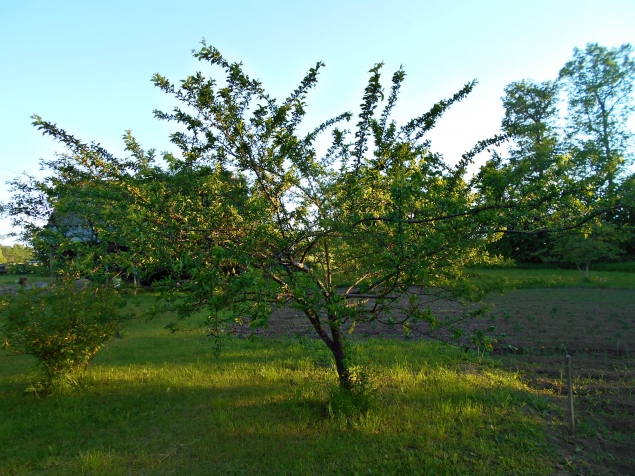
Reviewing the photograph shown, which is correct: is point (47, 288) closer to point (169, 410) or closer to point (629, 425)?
point (169, 410)

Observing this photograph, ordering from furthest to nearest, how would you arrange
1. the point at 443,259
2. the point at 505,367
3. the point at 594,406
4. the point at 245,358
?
the point at 245,358, the point at 505,367, the point at 594,406, the point at 443,259

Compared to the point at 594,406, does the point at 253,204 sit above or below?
above

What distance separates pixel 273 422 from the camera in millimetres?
4508

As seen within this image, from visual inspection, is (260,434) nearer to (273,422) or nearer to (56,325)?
(273,422)

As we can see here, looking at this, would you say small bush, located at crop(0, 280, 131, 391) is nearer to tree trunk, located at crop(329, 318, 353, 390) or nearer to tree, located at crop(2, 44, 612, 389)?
tree, located at crop(2, 44, 612, 389)

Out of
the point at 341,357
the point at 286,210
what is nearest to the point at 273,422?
the point at 341,357

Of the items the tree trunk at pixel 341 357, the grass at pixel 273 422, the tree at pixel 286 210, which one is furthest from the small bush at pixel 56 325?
the tree trunk at pixel 341 357

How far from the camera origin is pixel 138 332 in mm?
10297

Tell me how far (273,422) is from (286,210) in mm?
2268

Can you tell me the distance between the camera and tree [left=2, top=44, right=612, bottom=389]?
3.10 m

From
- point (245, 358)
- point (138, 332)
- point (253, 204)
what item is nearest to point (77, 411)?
point (245, 358)

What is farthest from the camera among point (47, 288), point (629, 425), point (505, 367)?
point (505, 367)

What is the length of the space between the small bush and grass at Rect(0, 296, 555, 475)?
0.40 metres

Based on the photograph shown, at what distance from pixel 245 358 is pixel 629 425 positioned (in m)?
5.23
